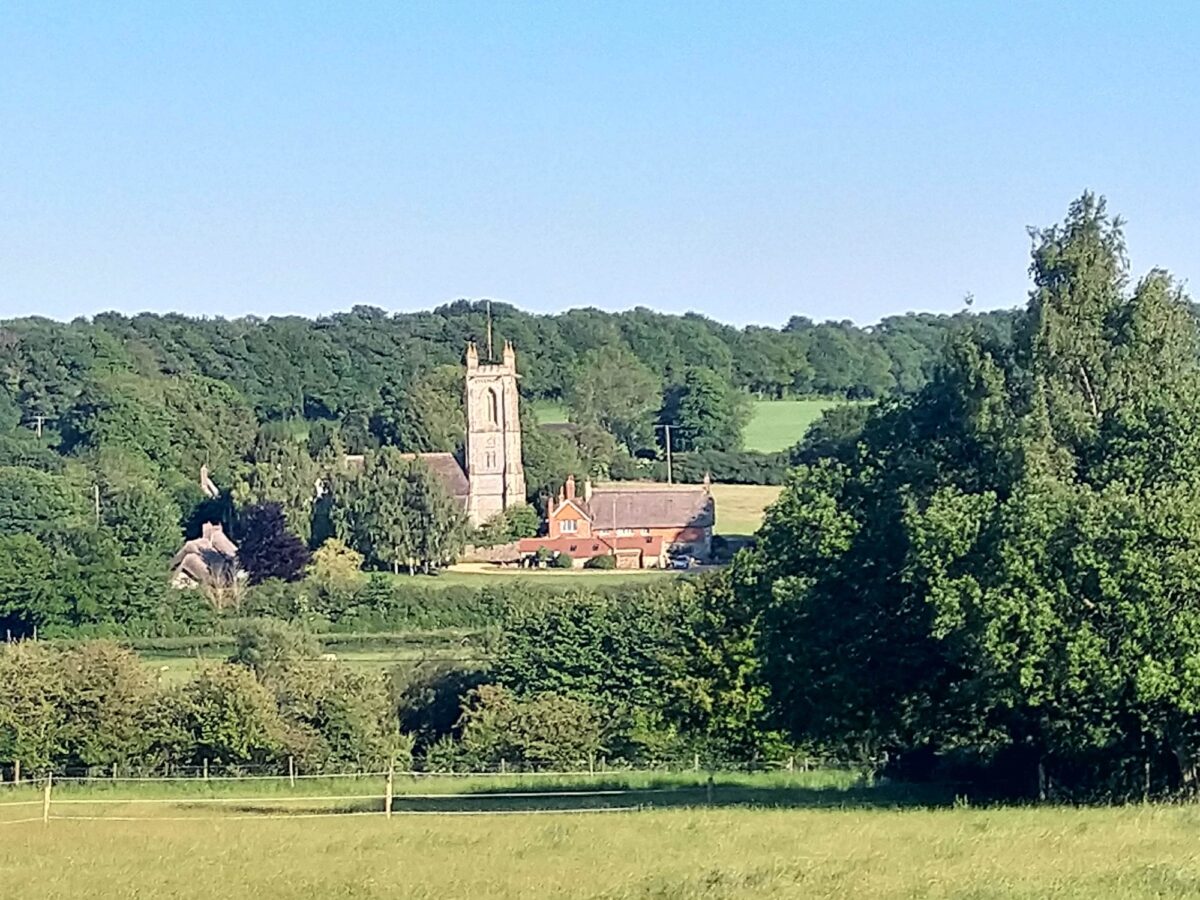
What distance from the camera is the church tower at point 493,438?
11819 centimetres

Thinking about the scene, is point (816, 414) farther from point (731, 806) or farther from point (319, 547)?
point (731, 806)

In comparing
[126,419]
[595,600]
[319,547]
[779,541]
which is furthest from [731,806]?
[126,419]

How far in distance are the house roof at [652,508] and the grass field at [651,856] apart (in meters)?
83.1

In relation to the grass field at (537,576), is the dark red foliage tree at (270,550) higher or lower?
higher

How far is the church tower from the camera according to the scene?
118m

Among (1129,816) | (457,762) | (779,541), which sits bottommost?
(457,762)

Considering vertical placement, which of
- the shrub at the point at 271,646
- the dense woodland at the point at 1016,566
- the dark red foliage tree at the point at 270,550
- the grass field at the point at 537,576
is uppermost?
the dense woodland at the point at 1016,566

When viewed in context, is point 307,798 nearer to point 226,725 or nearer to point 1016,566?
point 226,725

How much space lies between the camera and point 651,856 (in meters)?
21.7

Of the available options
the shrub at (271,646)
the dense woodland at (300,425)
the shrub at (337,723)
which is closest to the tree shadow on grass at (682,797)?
the dense woodland at (300,425)

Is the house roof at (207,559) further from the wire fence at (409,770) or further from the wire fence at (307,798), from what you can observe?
the wire fence at (307,798)

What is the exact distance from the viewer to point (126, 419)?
13312 cm

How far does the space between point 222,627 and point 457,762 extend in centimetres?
3744

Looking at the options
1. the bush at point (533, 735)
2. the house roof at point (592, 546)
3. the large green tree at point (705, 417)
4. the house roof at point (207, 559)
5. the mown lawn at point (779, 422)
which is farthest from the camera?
the large green tree at point (705, 417)
